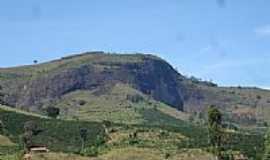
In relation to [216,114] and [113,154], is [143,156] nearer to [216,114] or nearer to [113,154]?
[113,154]

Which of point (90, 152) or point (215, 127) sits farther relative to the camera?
point (90, 152)

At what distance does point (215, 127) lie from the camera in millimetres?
151250

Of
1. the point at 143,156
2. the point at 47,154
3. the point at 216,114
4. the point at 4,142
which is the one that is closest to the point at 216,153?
the point at 216,114

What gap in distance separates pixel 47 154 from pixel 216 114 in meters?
47.6

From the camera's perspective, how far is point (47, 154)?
561ft

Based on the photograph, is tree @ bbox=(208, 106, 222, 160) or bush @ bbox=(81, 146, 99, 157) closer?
tree @ bbox=(208, 106, 222, 160)

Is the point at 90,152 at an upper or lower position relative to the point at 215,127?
lower

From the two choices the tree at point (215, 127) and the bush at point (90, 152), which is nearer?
the tree at point (215, 127)

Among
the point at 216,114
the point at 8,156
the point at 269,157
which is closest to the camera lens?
the point at 269,157

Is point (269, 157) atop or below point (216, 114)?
below

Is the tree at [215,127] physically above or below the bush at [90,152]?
above

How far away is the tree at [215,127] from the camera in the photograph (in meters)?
150

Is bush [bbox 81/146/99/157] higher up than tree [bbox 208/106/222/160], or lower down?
lower down

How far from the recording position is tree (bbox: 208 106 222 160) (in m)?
150
